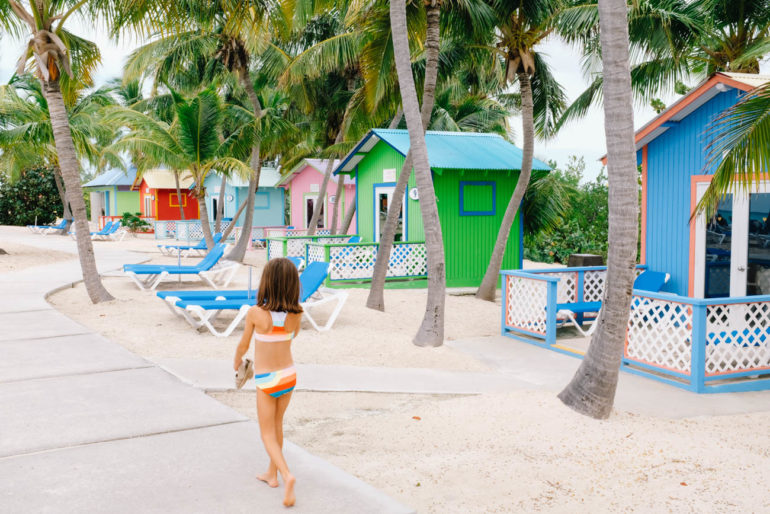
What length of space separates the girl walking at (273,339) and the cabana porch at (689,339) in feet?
16.3

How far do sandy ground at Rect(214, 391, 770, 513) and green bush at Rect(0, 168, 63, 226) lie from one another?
46.1 meters

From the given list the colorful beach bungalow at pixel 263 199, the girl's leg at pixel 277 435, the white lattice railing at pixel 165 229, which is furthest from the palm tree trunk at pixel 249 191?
the girl's leg at pixel 277 435

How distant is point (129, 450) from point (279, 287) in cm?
162

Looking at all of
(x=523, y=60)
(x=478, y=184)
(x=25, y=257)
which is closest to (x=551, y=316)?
(x=523, y=60)

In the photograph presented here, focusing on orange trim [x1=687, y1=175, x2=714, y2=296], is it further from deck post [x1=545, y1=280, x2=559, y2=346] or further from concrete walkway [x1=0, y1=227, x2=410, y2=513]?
concrete walkway [x1=0, y1=227, x2=410, y2=513]

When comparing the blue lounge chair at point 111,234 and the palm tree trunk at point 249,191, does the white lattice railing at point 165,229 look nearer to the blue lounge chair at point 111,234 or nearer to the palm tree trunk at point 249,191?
the blue lounge chair at point 111,234

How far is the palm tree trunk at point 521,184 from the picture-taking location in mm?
14312

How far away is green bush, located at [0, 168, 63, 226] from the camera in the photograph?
46.9m

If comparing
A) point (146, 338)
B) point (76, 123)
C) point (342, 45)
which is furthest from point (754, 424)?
point (76, 123)

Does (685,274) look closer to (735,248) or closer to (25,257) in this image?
(735,248)

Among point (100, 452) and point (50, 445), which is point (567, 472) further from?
point (50, 445)

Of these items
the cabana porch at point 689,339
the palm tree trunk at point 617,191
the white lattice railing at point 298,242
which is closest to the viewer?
the palm tree trunk at point 617,191

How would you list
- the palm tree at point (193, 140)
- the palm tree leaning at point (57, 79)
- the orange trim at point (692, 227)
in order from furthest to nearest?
the palm tree at point (193, 140) < the palm tree leaning at point (57, 79) < the orange trim at point (692, 227)

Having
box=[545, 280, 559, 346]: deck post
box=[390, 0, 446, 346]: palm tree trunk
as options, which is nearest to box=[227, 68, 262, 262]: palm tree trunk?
box=[390, 0, 446, 346]: palm tree trunk
